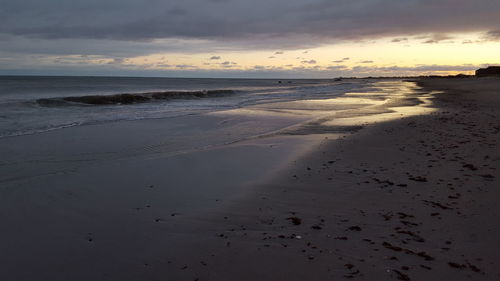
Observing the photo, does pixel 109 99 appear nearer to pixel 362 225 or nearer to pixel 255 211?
pixel 255 211

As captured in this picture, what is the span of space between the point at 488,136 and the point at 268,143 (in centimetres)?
635

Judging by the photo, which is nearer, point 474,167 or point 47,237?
point 47,237

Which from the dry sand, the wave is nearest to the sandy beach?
the dry sand

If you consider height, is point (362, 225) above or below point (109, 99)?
below

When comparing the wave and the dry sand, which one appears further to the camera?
the wave

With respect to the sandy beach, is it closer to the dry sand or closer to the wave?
the dry sand

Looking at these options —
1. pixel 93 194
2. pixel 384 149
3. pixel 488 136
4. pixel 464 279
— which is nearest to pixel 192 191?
pixel 93 194

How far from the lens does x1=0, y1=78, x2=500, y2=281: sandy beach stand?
143 inches

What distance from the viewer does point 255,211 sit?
5195 millimetres

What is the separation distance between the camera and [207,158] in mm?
8797

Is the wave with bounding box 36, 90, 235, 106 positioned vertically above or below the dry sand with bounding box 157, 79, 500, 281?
above

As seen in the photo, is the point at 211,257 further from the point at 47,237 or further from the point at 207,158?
the point at 207,158

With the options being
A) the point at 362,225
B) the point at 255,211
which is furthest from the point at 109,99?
the point at 362,225

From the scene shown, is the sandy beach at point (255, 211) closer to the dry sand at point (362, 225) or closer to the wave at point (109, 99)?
the dry sand at point (362, 225)
